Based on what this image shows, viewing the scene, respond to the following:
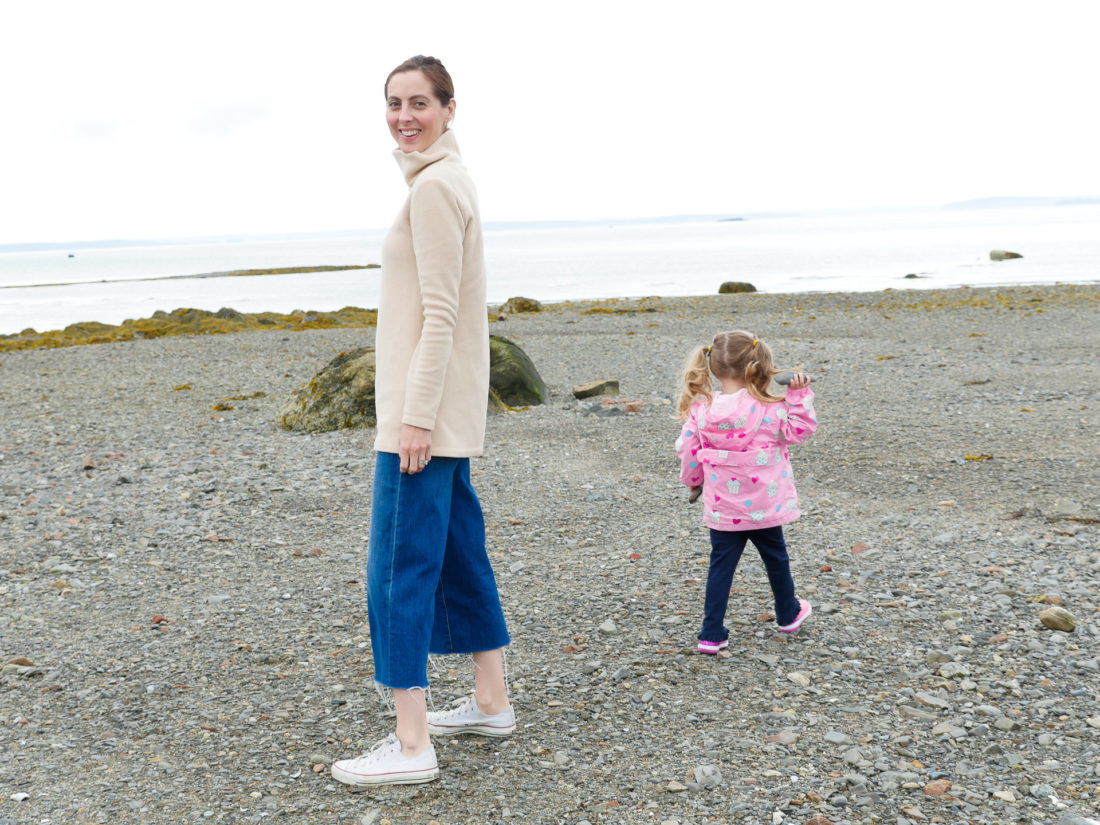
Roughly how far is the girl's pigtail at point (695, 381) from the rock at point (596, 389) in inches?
320

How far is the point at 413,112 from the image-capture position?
3.36 metres

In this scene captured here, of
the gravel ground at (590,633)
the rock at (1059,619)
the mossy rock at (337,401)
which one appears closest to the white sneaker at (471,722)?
the gravel ground at (590,633)

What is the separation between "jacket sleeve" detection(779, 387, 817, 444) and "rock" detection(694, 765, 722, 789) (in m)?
1.57

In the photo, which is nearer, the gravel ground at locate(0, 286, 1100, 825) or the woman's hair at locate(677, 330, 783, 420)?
the gravel ground at locate(0, 286, 1100, 825)

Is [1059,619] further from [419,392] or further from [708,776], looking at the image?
[419,392]

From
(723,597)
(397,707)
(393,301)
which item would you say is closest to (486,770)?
(397,707)

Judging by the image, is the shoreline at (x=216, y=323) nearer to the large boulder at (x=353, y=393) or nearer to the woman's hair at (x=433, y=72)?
the large boulder at (x=353, y=393)

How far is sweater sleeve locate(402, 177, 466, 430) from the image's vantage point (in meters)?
3.22

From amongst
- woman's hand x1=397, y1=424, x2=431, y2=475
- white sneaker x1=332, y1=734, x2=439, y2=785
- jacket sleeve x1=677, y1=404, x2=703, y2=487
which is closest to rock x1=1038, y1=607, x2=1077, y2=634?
jacket sleeve x1=677, y1=404, x2=703, y2=487

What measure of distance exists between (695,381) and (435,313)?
1748 mm

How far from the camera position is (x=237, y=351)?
63.1 feet

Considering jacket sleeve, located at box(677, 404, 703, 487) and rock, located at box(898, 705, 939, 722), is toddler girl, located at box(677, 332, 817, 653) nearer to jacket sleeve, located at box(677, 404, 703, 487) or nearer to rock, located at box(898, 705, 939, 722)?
jacket sleeve, located at box(677, 404, 703, 487)

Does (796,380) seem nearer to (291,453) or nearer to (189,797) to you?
(189,797)

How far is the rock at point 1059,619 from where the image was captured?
188 inches
